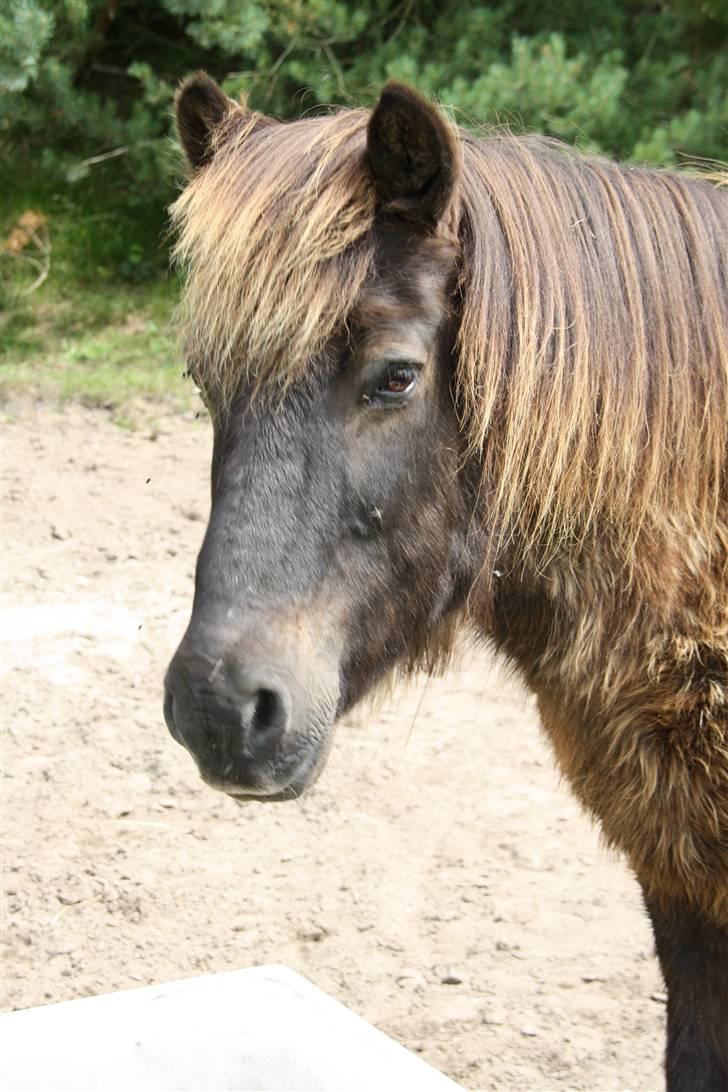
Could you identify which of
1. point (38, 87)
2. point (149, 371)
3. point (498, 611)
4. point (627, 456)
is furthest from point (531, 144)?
point (38, 87)

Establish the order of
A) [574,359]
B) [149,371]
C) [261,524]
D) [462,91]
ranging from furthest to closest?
[149,371], [462,91], [574,359], [261,524]

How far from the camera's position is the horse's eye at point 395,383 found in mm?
2182

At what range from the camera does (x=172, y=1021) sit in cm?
248

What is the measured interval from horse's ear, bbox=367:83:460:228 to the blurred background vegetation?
14.7 feet

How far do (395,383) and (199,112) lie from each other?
82 centimetres

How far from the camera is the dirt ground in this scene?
11.6 feet

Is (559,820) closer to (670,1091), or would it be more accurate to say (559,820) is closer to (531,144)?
(670,1091)

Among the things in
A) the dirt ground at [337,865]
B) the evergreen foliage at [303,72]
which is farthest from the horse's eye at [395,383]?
the evergreen foliage at [303,72]

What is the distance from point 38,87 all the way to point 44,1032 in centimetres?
676

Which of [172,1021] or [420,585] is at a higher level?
[420,585]

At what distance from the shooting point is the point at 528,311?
2312 millimetres

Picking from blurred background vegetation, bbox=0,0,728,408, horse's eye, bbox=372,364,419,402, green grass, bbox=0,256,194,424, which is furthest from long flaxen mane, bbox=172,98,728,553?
green grass, bbox=0,256,194,424

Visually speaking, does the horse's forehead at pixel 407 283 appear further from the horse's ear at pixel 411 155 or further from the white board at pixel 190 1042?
the white board at pixel 190 1042

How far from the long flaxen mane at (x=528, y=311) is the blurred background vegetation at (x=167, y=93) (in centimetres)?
426
